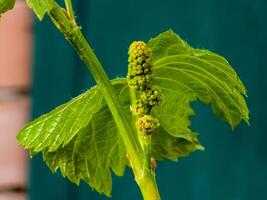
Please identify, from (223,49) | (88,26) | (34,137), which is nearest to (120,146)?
(34,137)

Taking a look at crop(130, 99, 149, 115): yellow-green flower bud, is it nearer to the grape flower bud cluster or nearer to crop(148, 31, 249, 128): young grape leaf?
the grape flower bud cluster

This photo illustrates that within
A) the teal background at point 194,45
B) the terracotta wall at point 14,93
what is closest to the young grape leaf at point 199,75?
the teal background at point 194,45

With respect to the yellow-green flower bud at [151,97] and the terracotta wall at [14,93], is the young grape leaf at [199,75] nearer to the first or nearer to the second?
the yellow-green flower bud at [151,97]

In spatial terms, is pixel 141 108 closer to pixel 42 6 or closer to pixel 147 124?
pixel 147 124

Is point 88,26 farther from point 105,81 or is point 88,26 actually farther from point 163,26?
point 105,81

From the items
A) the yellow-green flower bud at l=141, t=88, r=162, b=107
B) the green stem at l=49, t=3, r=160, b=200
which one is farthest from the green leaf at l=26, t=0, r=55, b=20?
the yellow-green flower bud at l=141, t=88, r=162, b=107

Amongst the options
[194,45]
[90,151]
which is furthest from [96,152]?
[194,45]
